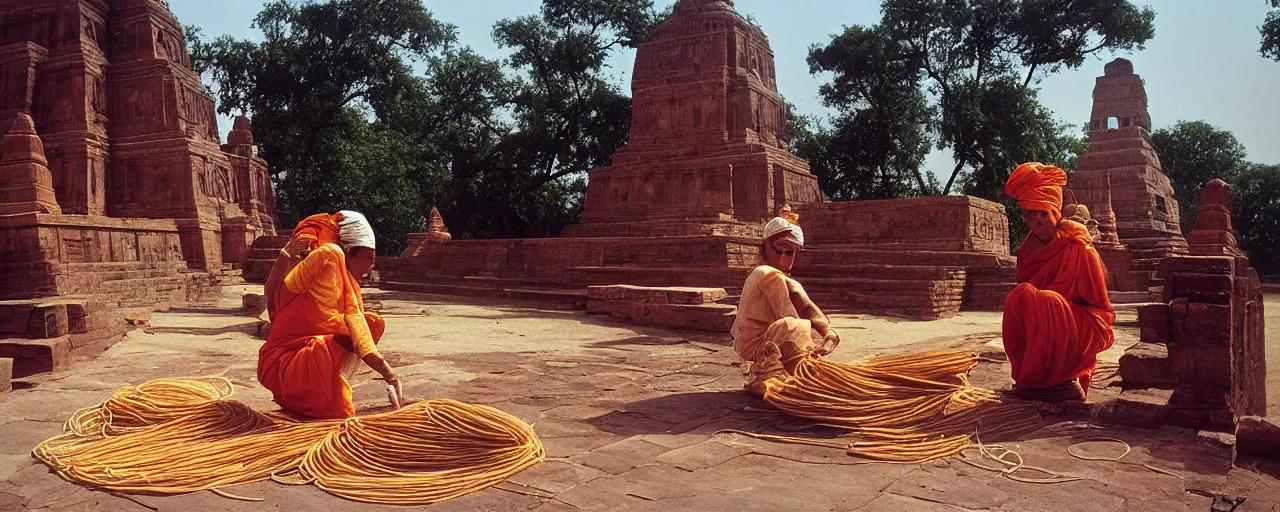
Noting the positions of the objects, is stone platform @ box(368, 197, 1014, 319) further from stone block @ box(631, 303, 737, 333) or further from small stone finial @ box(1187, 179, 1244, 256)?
small stone finial @ box(1187, 179, 1244, 256)

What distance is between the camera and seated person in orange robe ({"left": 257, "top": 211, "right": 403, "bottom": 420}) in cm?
372

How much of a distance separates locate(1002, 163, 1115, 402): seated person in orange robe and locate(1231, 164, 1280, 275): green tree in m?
38.8

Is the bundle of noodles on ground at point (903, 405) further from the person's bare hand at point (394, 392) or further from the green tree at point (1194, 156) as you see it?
the green tree at point (1194, 156)

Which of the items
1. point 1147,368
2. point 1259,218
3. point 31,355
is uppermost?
point 1259,218

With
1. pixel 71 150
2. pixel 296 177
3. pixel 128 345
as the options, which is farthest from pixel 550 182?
pixel 128 345

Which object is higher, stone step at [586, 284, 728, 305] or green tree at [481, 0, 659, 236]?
green tree at [481, 0, 659, 236]

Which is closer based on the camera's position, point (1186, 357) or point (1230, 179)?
point (1186, 357)

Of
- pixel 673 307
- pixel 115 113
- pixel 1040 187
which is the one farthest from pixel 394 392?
pixel 115 113

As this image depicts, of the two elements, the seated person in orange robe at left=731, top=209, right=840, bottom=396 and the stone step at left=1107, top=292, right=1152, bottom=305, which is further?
the stone step at left=1107, top=292, right=1152, bottom=305

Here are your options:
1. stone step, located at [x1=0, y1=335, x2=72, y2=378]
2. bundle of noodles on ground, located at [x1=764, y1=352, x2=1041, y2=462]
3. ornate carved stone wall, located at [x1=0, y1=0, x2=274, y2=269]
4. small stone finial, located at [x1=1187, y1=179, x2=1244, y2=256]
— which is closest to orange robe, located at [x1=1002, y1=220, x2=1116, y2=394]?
bundle of noodles on ground, located at [x1=764, y1=352, x2=1041, y2=462]

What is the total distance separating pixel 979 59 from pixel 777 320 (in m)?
28.6

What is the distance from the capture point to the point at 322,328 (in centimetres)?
380

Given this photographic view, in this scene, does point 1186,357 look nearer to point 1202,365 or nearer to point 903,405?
point 1202,365

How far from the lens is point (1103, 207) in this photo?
20.9 meters
